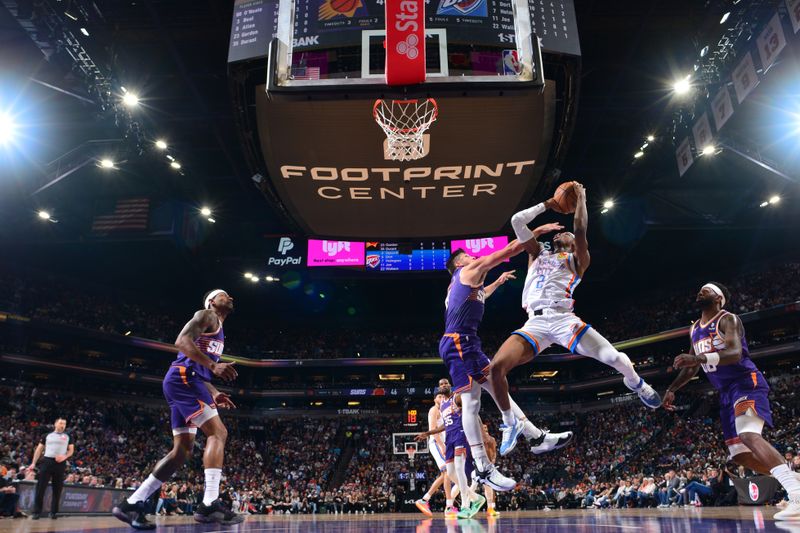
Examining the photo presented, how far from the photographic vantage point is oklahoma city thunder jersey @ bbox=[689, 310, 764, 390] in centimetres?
593

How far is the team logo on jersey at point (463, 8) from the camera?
30.0ft

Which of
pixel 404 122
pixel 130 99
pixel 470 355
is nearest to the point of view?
pixel 470 355

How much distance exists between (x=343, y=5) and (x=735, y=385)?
7.61 meters

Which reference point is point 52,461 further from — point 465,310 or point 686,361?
point 686,361

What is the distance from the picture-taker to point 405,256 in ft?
86.6

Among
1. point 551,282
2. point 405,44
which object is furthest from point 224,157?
point 551,282

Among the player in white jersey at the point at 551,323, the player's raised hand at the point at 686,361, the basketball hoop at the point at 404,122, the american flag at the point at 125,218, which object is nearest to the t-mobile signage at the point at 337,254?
the american flag at the point at 125,218

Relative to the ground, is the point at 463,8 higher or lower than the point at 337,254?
lower

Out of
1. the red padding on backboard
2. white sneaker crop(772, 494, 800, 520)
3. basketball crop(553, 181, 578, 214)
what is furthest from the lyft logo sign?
white sneaker crop(772, 494, 800, 520)

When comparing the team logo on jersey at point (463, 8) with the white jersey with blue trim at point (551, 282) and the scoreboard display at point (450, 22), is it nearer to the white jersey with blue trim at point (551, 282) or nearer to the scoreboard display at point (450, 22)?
the scoreboard display at point (450, 22)

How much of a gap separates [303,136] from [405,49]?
185 inches

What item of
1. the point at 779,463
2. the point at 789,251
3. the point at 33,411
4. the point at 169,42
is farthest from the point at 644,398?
the point at 789,251

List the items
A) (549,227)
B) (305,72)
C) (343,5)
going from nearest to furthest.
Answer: (549,227) → (343,5) → (305,72)

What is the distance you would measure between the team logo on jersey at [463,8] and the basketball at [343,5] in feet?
4.44
